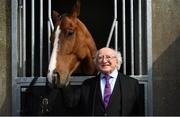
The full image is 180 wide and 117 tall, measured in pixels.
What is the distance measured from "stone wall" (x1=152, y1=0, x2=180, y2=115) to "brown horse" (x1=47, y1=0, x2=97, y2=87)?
63 cm

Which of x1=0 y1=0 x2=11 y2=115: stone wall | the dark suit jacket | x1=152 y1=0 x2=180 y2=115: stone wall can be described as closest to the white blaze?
the dark suit jacket

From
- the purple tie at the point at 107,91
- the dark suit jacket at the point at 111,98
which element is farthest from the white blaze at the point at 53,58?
the purple tie at the point at 107,91

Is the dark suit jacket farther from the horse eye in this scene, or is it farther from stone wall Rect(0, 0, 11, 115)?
stone wall Rect(0, 0, 11, 115)

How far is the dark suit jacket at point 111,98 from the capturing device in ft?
11.4

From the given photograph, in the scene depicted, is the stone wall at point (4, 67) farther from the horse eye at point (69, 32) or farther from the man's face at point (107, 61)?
the man's face at point (107, 61)

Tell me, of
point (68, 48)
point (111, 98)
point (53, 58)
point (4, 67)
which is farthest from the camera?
point (4, 67)

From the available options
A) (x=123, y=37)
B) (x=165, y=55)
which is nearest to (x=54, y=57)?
(x=123, y=37)

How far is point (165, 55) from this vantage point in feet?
13.8

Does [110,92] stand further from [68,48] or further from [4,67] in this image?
[4,67]

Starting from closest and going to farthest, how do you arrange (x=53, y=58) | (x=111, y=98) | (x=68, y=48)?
(x=111, y=98), (x=53, y=58), (x=68, y=48)

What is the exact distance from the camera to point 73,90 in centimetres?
369

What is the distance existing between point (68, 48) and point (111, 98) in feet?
2.18

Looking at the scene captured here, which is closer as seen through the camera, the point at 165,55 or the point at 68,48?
the point at 68,48

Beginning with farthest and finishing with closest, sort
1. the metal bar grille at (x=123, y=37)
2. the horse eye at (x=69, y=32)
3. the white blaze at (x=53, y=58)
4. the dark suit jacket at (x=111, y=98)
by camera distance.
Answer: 1. the metal bar grille at (x=123, y=37)
2. the horse eye at (x=69, y=32)
3. the white blaze at (x=53, y=58)
4. the dark suit jacket at (x=111, y=98)
